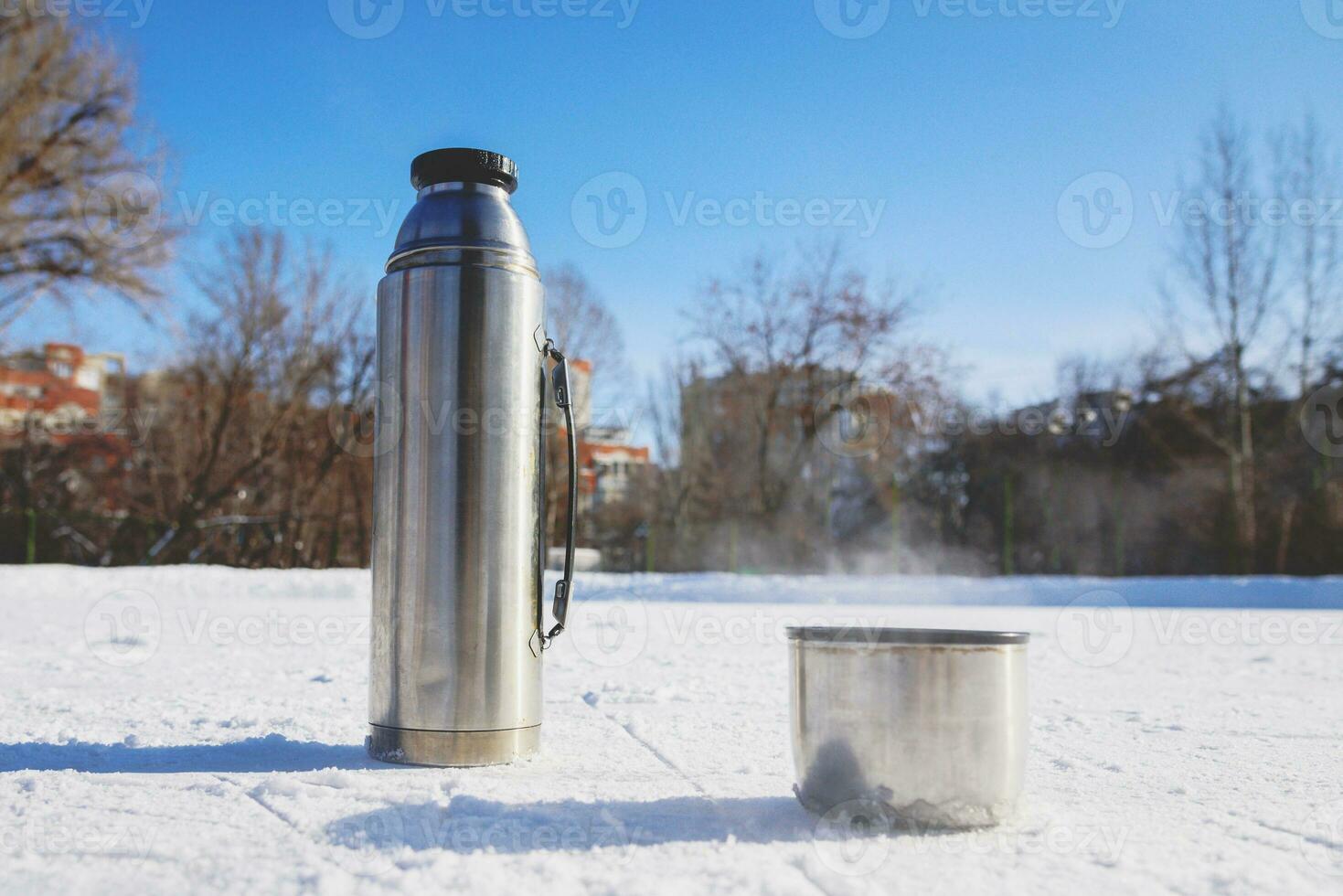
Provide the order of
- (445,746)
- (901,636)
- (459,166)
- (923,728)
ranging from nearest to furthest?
(923,728), (901,636), (445,746), (459,166)

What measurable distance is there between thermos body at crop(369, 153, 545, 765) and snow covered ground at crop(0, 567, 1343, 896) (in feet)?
0.68

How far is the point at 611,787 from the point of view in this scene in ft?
10.1

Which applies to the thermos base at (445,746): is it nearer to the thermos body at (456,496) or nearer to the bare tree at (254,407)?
the thermos body at (456,496)

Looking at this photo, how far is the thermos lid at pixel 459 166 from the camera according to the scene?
11.7ft

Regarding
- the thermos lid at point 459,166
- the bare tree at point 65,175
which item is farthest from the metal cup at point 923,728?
the bare tree at point 65,175

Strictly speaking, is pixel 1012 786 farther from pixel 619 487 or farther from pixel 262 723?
pixel 619 487

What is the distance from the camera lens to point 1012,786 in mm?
2617

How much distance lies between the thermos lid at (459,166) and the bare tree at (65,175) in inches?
790

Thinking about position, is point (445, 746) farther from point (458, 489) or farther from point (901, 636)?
point (901, 636)

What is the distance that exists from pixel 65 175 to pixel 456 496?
71.9 ft

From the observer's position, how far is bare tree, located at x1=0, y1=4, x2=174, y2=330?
66.5ft

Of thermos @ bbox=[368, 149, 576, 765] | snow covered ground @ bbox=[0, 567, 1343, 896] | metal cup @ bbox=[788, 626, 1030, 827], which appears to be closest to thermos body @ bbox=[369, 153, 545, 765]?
thermos @ bbox=[368, 149, 576, 765]

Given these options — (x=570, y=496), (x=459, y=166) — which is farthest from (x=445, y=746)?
(x=459, y=166)

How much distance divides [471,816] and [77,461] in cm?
2794
